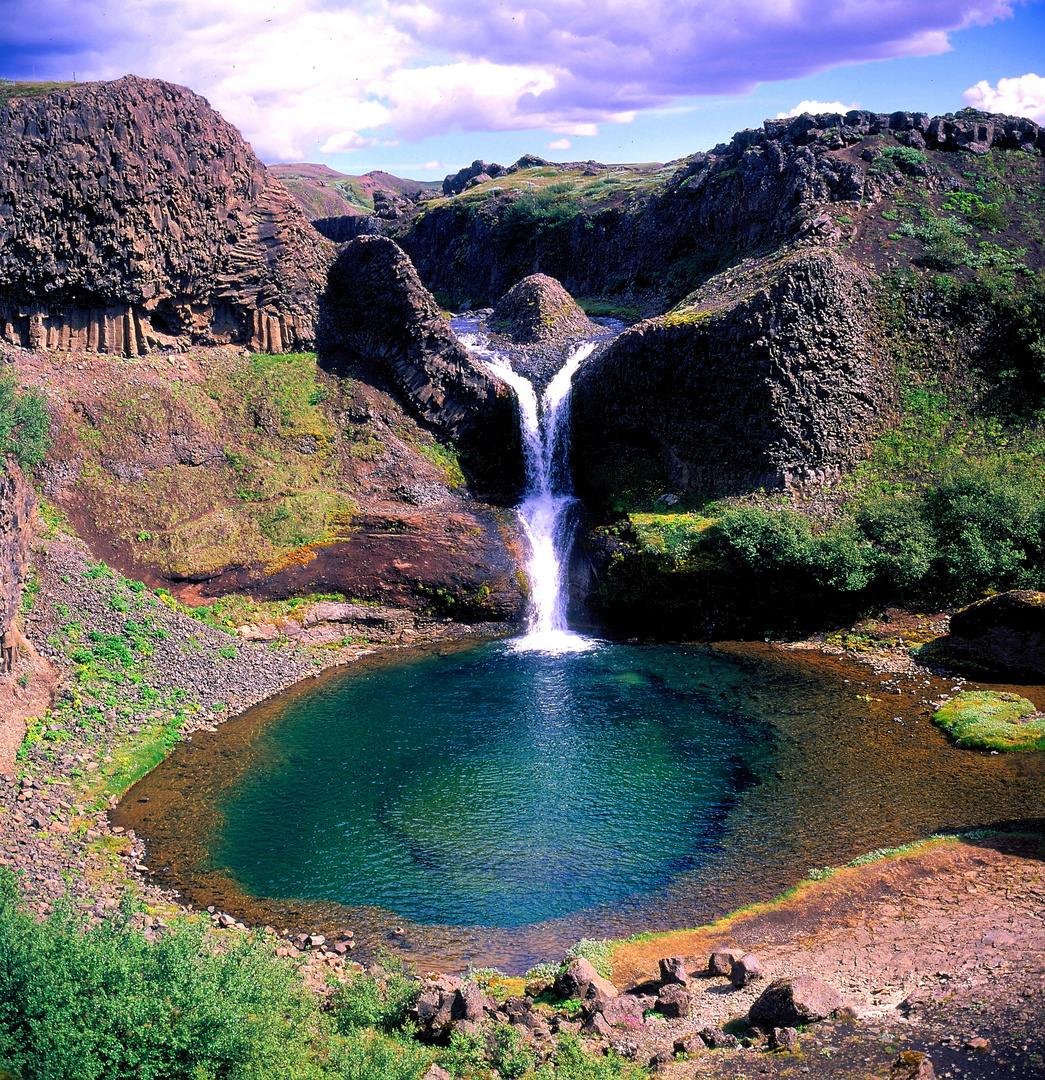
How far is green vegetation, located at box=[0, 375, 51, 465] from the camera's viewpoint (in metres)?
34.2

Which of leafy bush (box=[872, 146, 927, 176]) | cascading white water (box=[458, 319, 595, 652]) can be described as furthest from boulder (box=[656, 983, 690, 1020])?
leafy bush (box=[872, 146, 927, 176])

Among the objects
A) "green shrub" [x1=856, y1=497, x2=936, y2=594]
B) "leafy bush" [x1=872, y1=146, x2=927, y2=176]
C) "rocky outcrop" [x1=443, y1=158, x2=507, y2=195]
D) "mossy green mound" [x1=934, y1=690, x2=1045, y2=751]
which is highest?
"rocky outcrop" [x1=443, y1=158, x2=507, y2=195]

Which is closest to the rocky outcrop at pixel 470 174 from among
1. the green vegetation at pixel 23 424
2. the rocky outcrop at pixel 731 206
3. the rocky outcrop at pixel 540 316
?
the rocky outcrop at pixel 731 206

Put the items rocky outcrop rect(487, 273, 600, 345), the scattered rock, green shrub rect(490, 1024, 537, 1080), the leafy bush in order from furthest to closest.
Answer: rocky outcrop rect(487, 273, 600, 345)
the leafy bush
green shrub rect(490, 1024, 537, 1080)
the scattered rock

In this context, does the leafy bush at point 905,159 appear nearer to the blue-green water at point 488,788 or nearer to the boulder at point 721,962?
the blue-green water at point 488,788

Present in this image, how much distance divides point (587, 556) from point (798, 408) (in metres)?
12.4

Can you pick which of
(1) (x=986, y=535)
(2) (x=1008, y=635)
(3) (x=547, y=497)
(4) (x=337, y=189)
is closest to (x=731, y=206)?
(3) (x=547, y=497)

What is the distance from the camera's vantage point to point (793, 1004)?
14.6m

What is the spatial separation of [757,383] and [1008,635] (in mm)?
15770

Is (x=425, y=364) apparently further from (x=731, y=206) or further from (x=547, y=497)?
(x=731, y=206)

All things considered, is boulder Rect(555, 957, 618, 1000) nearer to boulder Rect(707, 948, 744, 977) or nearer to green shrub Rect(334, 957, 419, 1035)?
boulder Rect(707, 948, 744, 977)

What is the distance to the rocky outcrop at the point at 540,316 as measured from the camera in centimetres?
5481

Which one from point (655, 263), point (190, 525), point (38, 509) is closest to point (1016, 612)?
point (190, 525)

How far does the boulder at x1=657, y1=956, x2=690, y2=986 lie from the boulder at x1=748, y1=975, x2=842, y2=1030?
175cm
